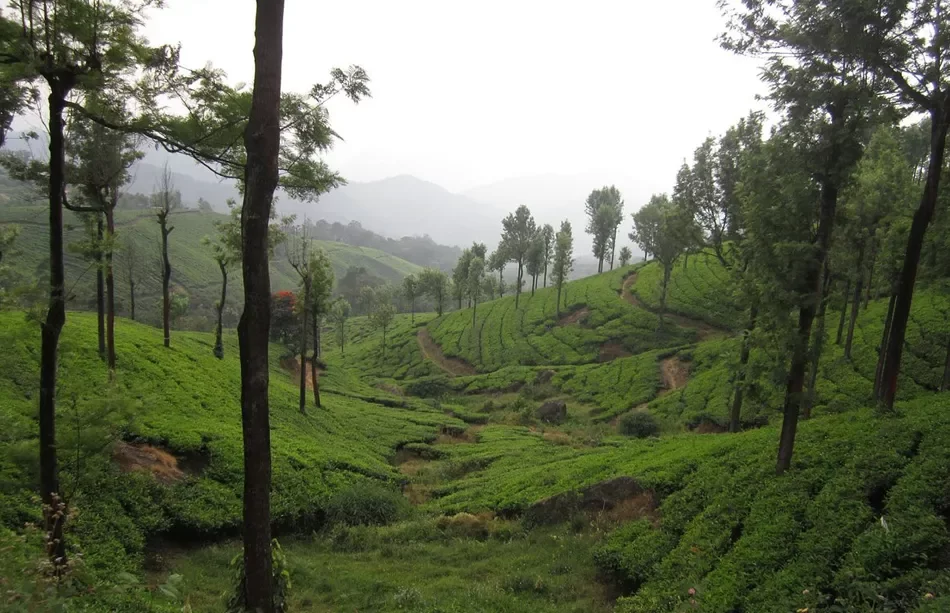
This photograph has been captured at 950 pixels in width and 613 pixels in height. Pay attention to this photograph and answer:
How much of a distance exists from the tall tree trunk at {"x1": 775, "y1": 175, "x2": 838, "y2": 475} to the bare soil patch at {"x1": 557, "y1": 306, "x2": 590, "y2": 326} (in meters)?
51.2

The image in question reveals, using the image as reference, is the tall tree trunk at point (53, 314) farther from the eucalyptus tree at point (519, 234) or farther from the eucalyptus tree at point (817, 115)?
the eucalyptus tree at point (519, 234)

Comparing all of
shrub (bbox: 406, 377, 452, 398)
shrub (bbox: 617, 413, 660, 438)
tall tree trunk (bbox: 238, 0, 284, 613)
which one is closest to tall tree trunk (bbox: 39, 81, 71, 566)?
tall tree trunk (bbox: 238, 0, 284, 613)

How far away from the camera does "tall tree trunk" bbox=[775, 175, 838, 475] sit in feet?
35.3

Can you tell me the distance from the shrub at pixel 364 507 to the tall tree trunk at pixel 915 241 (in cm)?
1646

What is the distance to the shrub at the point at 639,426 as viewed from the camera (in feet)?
103

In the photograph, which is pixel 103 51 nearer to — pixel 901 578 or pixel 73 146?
pixel 73 146

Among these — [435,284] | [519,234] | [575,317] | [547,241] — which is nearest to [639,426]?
[575,317]

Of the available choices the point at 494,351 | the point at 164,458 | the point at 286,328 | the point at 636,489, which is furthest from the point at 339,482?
the point at 494,351

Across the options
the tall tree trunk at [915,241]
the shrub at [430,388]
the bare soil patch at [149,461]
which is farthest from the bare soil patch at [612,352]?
the bare soil patch at [149,461]

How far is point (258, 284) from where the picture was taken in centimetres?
614

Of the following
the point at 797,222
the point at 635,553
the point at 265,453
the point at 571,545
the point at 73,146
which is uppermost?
the point at 73,146

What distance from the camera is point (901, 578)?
7.18 metres

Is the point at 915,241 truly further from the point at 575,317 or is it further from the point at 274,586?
the point at 575,317

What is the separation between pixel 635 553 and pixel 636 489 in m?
3.23
